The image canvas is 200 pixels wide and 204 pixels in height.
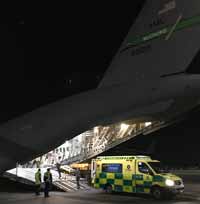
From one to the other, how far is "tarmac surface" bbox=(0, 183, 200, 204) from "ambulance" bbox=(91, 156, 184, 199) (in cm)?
38

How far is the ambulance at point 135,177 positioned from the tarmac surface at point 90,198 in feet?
1.25

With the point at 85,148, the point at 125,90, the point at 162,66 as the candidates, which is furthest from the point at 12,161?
the point at 85,148

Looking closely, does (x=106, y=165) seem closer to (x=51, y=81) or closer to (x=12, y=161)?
(x=51, y=81)

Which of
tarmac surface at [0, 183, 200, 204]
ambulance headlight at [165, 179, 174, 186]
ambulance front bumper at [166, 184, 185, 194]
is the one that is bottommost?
tarmac surface at [0, 183, 200, 204]

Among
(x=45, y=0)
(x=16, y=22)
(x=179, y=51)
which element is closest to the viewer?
(x=179, y=51)

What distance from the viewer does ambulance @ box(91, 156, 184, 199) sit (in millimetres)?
17203

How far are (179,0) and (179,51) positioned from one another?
4.72 feet

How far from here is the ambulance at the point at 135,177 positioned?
17.2 meters

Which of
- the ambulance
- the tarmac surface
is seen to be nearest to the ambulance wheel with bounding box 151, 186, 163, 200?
the ambulance

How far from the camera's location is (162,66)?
36.3ft

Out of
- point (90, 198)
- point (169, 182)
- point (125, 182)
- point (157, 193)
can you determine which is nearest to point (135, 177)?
point (125, 182)

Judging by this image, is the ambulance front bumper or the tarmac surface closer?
the tarmac surface

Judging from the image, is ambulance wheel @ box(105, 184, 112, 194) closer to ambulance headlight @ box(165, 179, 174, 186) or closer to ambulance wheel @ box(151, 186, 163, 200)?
ambulance wheel @ box(151, 186, 163, 200)

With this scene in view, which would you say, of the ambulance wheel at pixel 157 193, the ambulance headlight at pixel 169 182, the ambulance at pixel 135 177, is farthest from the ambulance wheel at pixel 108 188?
the ambulance headlight at pixel 169 182
